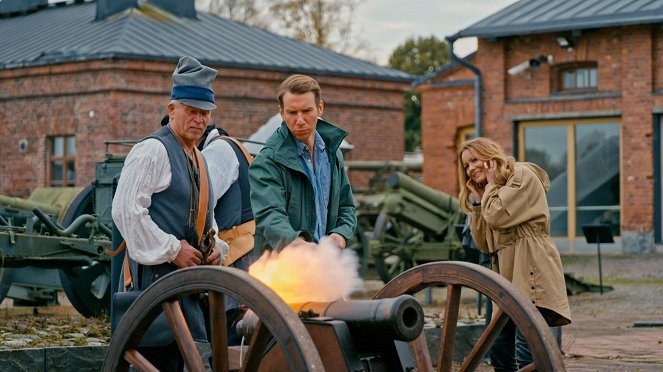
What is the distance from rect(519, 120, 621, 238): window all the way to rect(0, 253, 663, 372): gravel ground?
17.2ft

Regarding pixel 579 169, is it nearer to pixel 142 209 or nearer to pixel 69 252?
pixel 69 252

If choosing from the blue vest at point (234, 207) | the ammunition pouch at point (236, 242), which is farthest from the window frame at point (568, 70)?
the ammunition pouch at point (236, 242)

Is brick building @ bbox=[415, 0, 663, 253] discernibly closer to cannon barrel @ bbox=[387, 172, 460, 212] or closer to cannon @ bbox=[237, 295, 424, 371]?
cannon barrel @ bbox=[387, 172, 460, 212]

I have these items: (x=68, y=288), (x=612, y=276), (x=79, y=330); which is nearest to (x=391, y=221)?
(x=612, y=276)

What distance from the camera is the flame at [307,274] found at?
4738 millimetres

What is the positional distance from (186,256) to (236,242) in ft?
3.29

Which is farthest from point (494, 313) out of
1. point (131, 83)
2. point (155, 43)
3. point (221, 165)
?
point (155, 43)

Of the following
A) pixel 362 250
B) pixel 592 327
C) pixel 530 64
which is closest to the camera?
pixel 592 327

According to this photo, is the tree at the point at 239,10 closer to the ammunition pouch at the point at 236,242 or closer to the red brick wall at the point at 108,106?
the red brick wall at the point at 108,106

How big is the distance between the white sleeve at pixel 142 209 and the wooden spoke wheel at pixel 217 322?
0.50 metres

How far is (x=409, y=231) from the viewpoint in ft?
61.9

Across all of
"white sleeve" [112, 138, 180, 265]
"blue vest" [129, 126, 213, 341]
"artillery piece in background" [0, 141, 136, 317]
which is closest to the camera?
"white sleeve" [112, 138, 180, 265]

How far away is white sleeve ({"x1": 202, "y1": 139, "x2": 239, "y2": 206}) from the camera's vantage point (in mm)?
6168

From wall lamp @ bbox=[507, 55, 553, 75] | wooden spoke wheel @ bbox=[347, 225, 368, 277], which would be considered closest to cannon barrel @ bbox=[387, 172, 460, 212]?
wooden spoke wheel @ bbox=[347, 225, 368, 277]
